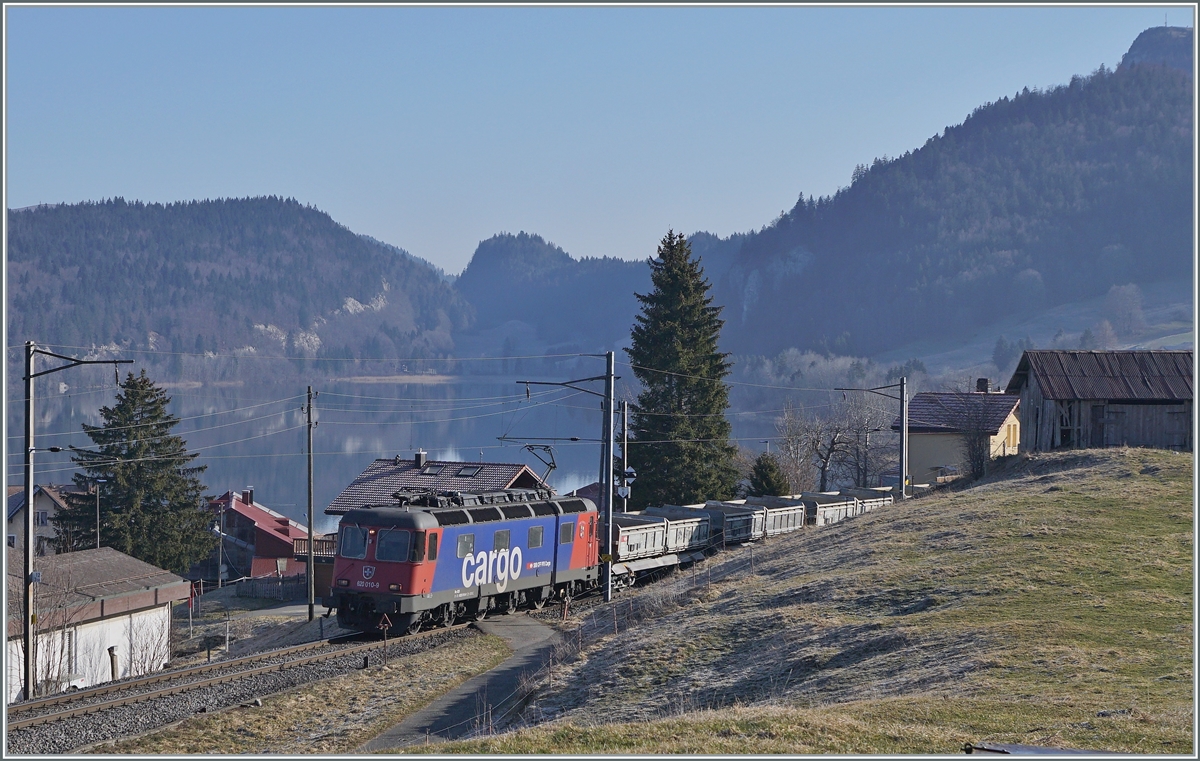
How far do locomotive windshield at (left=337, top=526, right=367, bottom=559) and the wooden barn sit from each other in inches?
1240

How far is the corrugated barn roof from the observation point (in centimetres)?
4778

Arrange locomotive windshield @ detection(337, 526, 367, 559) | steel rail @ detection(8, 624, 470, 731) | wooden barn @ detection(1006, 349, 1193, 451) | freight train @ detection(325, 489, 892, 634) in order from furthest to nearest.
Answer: wooden barn @ detection(1006, 349, 1193, 451), locomotive windshield @ detection(337, 526, 367, 559), freight train @ detection(325, 489, 892, 634), steel rail @ detection(8, 624, 470, 731)

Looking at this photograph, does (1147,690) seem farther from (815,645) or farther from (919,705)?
(815,645)

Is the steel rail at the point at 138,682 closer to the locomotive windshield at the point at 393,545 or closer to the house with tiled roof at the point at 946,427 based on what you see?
the locomotive windshield at the point at 393,545

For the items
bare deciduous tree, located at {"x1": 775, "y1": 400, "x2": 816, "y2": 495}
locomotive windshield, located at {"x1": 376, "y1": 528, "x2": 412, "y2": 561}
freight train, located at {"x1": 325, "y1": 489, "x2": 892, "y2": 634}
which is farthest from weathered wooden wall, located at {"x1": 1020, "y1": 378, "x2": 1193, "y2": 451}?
locomotive windshield, located at {"x1": 376, "y1": 528, "x2": 412, "y2": 561}

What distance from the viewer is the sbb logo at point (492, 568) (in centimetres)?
3012

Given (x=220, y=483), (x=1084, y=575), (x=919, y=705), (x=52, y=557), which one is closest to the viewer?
(x=919, y=705)

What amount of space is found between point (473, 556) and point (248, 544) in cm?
5009

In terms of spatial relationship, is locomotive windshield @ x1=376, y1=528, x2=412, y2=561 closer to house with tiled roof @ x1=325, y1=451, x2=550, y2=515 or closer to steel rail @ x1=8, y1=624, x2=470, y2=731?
steel rail @ x1=8, y1=624, x2=470, y2=731

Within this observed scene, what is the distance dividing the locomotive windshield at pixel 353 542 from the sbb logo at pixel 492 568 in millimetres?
2696

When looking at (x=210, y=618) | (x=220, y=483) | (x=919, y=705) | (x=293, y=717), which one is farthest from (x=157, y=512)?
(x=220, y=483)

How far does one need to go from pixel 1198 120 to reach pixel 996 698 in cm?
1027

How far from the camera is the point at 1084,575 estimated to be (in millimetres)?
23422

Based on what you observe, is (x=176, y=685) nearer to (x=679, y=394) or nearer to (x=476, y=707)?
(x=476, y=707)
